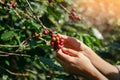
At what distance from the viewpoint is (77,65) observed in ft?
7.63

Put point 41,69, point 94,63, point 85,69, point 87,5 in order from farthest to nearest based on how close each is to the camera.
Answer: point 87,5
point 41,69
point 94,63
point 85,69

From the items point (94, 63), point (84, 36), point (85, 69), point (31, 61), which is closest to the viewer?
point (85, 69)

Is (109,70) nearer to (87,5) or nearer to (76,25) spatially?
(76,25)

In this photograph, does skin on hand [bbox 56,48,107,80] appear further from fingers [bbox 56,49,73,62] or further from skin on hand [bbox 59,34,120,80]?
skin on hand [bbox 59,34,120,80]

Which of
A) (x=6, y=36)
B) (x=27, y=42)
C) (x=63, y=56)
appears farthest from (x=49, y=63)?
(x=6, y=36)

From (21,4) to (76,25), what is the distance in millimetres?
1310

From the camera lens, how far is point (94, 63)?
99.7 inches

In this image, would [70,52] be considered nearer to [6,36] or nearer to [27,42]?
[27,42]

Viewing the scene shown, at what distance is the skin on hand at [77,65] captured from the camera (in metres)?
2.30

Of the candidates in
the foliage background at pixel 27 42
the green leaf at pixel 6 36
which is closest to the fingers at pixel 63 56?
the foliage background at pixel 27 42

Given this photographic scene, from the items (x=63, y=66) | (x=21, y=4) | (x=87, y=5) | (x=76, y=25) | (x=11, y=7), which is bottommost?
(x=63, y=66)

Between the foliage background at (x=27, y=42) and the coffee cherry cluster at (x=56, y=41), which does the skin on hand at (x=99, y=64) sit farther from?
the coffee cherry cluster at (x=56, y=41)

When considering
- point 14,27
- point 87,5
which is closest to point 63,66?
point 14,27

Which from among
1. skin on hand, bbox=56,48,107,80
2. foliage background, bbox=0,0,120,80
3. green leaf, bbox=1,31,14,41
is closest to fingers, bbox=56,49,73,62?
skin on hand, bbox=56,48,107,80
